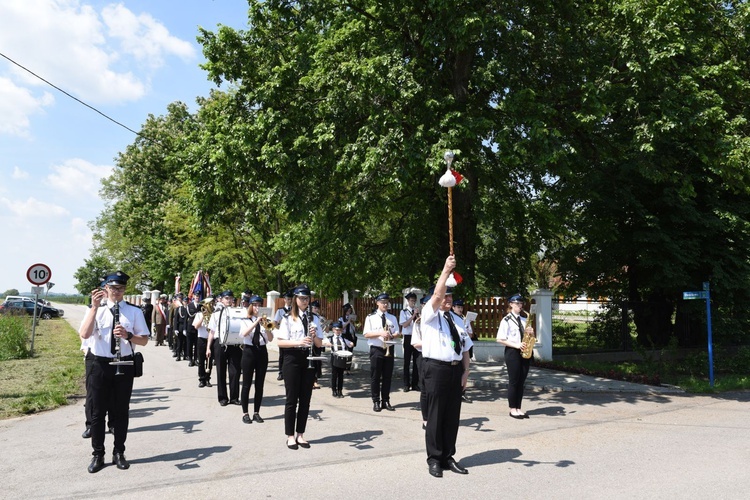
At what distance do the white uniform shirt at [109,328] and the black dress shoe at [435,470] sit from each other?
359 cm

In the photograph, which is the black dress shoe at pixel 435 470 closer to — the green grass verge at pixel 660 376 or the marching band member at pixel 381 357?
the marching band member at pixel 381 357

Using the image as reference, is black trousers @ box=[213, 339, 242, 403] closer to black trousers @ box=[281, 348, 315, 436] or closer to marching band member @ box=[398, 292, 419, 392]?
black trousers @ box=[281, 348, 315, 436]

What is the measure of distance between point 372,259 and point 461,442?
28.8 feet

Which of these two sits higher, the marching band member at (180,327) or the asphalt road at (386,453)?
the marching band member at (180,327)

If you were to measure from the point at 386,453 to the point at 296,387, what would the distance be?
138cm

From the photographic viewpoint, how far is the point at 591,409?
1044cm

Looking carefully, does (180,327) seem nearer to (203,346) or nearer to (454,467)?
(203,346)

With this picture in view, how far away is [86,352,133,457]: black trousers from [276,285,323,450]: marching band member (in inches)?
Result: 71.7

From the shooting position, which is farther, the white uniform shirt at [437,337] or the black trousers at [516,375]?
the black trousers at [516,375]

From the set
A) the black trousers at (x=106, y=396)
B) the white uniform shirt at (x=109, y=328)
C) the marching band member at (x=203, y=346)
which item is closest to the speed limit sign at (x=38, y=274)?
the marching band member at (x=203, y=346)

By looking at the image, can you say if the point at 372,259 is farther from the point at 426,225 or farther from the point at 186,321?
the point at 186,321

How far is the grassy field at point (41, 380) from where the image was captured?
33.2ft

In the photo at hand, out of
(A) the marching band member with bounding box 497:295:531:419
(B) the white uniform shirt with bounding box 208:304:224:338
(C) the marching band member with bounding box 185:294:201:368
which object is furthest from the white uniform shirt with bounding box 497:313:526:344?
(C) the marching band member with bounding box 185:294:201:368

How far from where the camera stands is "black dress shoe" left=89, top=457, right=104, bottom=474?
6.29 meters
